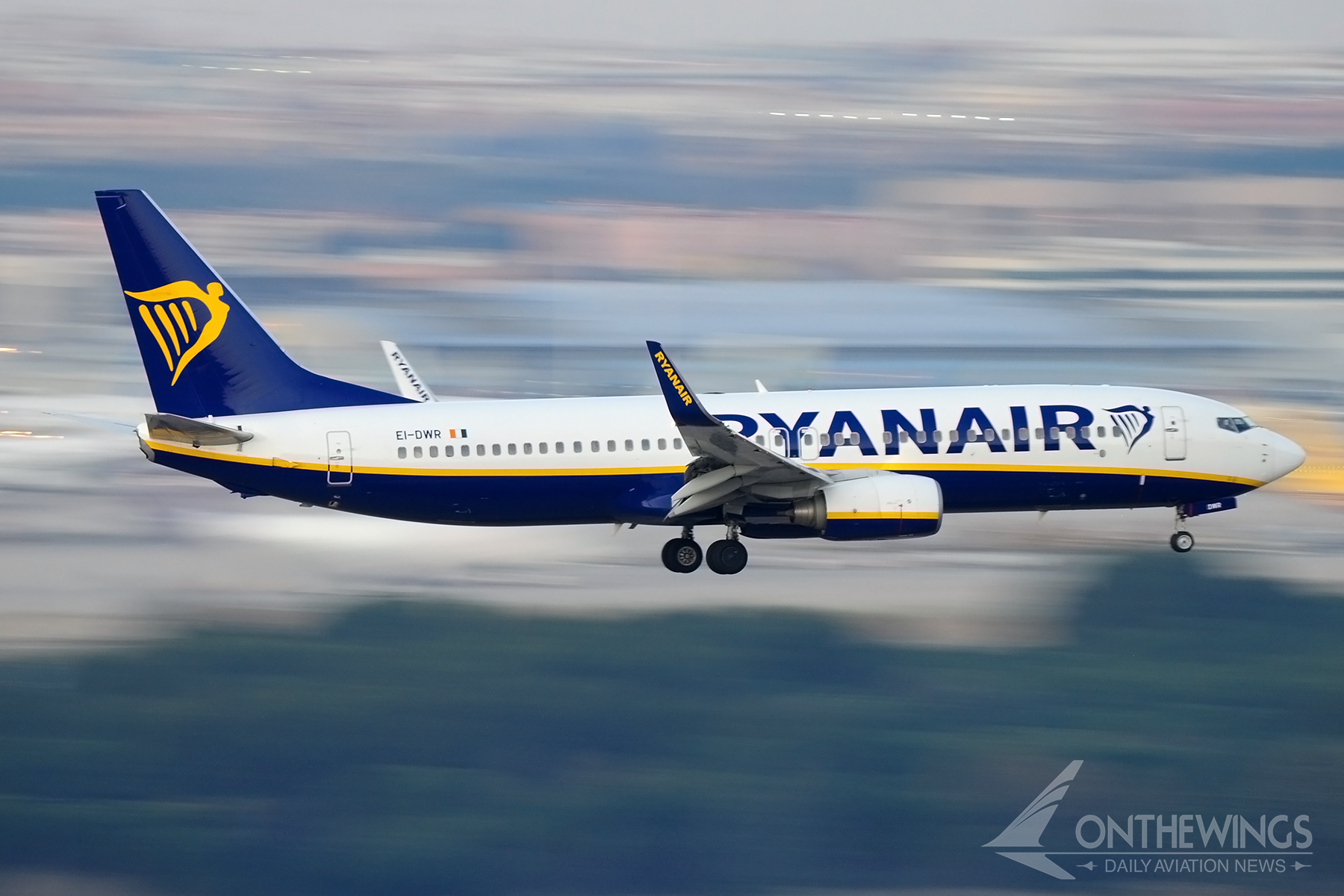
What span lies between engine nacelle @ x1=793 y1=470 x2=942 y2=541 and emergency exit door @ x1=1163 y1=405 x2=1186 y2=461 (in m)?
6.78

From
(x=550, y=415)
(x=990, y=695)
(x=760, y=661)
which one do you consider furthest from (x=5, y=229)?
(x=550, y=415)

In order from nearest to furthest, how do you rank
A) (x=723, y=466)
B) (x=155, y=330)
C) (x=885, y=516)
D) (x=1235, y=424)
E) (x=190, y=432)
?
(x=885, y=516), (x=723, y=466), (x=190, y=432), (x=155, y=330), (x=1235, y=424)

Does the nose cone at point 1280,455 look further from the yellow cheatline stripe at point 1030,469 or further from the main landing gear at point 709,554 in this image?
the main landing gear at point 709,554

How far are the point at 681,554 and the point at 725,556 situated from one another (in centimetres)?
119

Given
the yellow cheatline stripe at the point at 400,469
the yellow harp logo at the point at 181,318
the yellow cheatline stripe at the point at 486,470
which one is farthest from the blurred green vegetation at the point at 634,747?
the yellow harp logo at the point at 181,318

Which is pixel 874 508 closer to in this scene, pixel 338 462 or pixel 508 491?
pixel 508 491

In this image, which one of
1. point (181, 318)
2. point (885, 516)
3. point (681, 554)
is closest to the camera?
point (885, 516)

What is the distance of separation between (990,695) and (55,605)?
64.4m

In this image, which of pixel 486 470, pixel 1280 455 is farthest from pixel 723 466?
pixel 1280 455

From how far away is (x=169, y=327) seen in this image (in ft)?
128

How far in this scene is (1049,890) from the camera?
81.0m

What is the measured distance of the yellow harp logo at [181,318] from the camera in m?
39.0

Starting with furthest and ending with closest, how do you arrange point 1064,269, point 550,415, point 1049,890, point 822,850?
point 1064,269
point 822,850
point 1049,890
point 550,415

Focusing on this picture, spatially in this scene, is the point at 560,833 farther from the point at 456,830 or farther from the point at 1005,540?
the point at 1005,540
